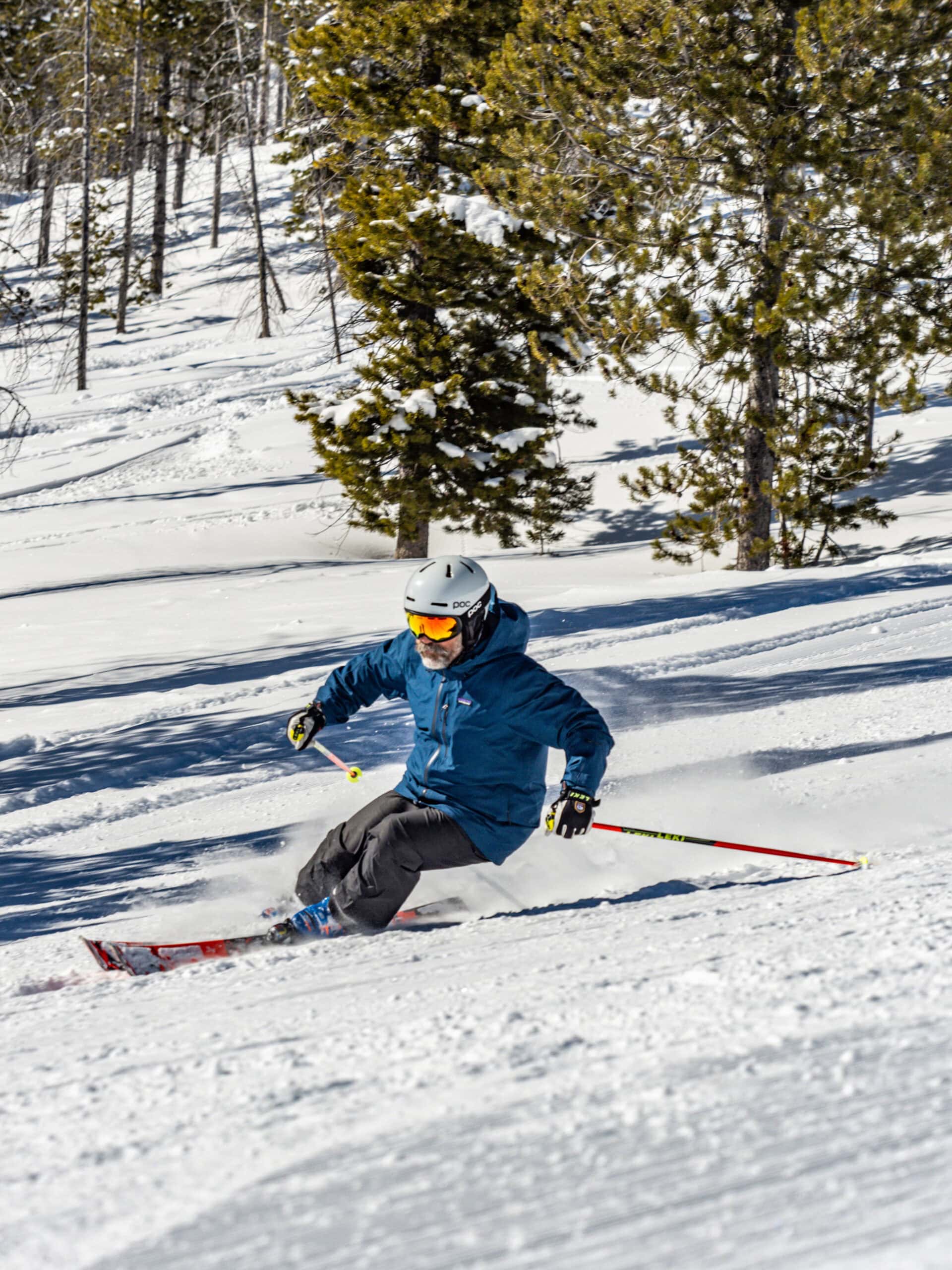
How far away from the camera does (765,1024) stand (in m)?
2.49

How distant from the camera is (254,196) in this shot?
1045 inches

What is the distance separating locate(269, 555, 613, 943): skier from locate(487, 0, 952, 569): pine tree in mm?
7928

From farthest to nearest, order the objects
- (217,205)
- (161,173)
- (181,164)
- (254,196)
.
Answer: (181,164) < (217,205) < (161,173) < (254,196)

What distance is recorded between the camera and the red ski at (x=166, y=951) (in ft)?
12.7

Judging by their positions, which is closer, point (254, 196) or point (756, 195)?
point (756, 195)

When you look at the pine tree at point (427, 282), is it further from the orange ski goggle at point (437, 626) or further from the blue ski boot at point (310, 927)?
the blue ski boot at point (310, 927)

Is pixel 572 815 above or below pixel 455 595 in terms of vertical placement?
below

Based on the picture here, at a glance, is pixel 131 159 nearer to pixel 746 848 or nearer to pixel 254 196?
pixel 254 196

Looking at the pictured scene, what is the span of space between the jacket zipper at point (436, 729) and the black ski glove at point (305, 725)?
642mm

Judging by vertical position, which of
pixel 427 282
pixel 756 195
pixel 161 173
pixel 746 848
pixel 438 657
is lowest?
pixel 746 848


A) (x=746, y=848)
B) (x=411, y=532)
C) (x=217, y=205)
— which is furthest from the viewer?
(x=217, y=205)

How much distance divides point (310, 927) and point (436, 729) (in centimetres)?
86

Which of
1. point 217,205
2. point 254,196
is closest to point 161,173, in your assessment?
point 217,205

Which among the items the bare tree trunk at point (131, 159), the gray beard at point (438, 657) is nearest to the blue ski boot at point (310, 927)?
the gray beard at point (438, 657)
